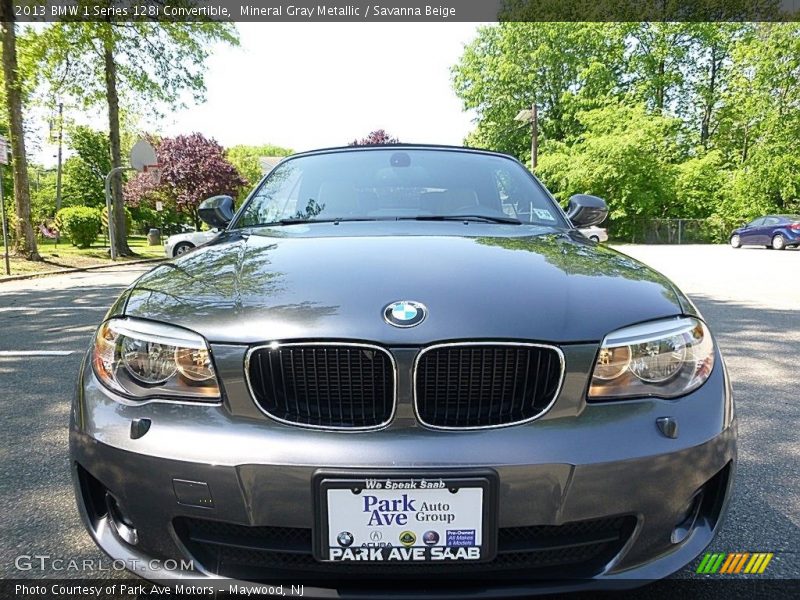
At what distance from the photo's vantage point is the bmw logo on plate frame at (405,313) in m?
1.49

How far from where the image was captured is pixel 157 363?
61.4 inches

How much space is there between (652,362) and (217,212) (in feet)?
7.76

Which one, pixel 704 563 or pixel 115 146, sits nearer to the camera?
pixel 704 563

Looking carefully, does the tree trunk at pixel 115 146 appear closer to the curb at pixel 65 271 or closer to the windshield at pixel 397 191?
the curb at pixel 65 271

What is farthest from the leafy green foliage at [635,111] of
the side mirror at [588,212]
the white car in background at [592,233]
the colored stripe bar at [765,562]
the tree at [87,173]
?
the tree at [87,173]

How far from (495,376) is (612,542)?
491 millimetres

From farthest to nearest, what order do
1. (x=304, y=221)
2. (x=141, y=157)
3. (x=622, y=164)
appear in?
(x=622, y=164)
(x=141, y=157)
(x=304, y=221)

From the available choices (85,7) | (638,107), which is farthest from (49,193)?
(638,107)

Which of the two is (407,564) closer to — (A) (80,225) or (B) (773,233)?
(A) (80,225)

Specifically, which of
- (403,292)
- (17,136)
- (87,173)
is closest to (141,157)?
(17,136)

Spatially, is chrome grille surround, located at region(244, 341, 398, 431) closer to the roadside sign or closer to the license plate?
the license plate

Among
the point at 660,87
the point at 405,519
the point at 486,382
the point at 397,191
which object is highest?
the point at 660,87

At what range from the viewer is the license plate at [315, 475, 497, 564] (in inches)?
52.8

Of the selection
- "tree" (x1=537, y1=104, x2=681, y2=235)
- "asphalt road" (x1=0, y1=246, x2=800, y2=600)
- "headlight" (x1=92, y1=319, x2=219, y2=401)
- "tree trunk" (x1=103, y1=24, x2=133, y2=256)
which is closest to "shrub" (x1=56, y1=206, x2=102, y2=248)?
"tree trunk" (x1=103, y1=24, x2=133, y2=256)
